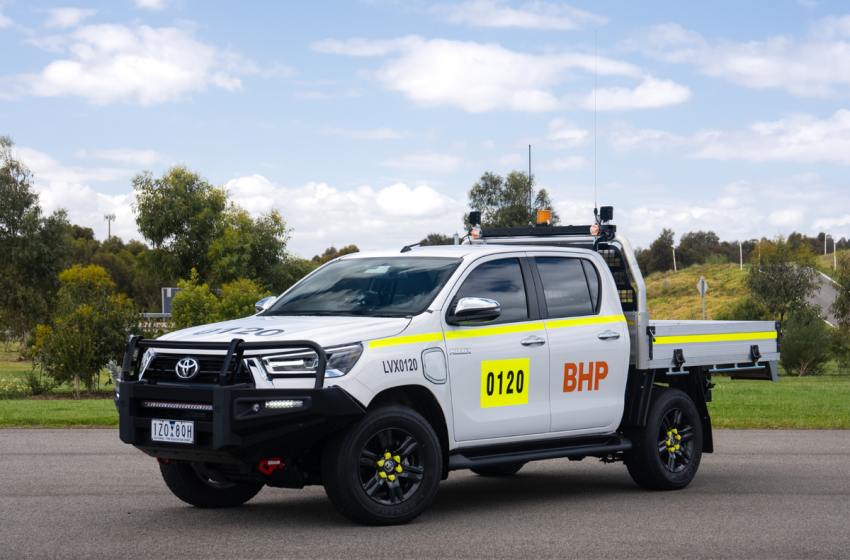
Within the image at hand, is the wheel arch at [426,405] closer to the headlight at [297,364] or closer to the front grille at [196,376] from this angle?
the headlight at [297,364]

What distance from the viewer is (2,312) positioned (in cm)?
5622

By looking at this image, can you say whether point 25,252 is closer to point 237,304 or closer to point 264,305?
point 237,304

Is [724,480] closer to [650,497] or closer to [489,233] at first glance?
[650,497]

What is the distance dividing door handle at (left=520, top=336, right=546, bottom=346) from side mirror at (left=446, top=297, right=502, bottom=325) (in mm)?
557

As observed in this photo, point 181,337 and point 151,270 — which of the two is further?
point 151,270

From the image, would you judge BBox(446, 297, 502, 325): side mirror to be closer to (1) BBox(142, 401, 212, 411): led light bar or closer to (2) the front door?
(2) the front door

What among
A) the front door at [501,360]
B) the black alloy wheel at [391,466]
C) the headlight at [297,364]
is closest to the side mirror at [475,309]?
the front door at [501,360]

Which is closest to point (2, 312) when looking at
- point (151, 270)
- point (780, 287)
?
point (151, 270)

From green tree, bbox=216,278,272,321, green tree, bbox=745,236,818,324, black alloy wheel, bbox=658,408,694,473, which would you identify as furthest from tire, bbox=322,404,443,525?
green tree, bbox=745,236,818,324

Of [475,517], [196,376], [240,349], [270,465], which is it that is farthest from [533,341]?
[196,376]

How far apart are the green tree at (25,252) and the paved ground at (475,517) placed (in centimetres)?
4935

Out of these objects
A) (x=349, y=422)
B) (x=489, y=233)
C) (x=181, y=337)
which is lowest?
(x=349, y=422)

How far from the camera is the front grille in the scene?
6758 millimetres

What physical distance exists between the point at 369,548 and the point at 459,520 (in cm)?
133
